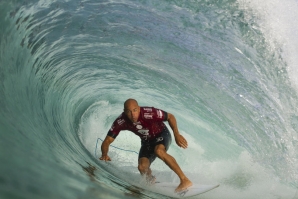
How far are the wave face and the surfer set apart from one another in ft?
1.26

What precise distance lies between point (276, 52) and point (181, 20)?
1669 mm

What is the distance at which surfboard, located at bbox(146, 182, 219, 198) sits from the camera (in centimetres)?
405

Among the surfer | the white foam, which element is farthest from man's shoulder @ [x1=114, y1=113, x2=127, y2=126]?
the white foam

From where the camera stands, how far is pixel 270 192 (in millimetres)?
5645

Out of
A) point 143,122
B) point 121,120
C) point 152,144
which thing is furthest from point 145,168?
point 121,120

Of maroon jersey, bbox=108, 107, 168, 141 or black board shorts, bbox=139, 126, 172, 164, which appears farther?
black board shorts, bbox=139, 126, 172, 164

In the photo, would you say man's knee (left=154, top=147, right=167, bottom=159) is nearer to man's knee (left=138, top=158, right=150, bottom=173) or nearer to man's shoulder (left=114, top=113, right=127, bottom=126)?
man's knee (left=138, top=158, right=150, bottom=173)

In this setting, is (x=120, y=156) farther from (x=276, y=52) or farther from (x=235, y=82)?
(x=276, y=52)

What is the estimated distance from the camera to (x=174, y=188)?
168 inches

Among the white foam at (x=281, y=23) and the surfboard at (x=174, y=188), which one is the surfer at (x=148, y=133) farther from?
the white foam at (x=281, y=23)

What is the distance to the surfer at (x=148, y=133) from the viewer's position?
4012 mm

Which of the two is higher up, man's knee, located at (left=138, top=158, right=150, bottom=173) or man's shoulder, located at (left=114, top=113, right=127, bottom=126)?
man's shoulder, located at (left=114, top=113, right=127, bottom=126)

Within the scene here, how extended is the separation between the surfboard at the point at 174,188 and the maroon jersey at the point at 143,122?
71cm

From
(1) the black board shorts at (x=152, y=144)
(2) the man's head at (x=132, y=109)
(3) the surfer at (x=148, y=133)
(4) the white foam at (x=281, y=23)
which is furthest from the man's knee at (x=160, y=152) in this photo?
(4) the white foam at (x=281, y=23)
